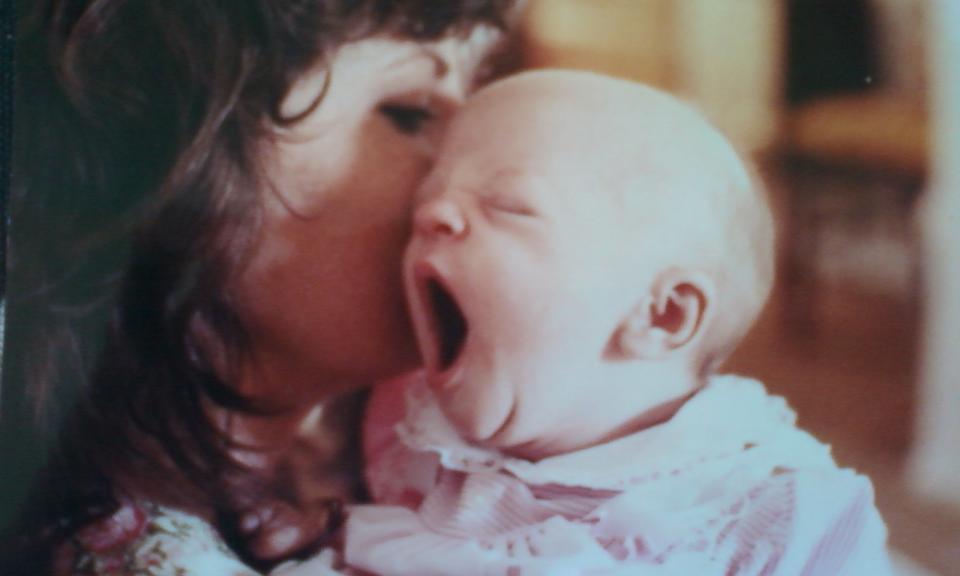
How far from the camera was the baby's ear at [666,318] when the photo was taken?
0.69m

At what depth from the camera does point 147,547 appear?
780 mm

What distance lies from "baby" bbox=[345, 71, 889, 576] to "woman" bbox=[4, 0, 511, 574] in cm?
8

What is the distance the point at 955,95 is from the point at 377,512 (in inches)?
19.4

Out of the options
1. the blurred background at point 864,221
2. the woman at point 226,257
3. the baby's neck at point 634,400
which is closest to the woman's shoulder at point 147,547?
the woman at point 226,257

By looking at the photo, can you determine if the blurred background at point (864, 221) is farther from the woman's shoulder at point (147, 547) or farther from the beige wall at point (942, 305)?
the woman's shoulder at point (147, 547)

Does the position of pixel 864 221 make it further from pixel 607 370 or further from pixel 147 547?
pixel 147 547

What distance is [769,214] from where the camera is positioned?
0.71 m

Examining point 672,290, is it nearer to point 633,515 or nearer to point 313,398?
point 633,515

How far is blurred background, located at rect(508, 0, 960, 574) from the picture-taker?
2.32 ft

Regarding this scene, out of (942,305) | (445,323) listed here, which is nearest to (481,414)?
(445,323)

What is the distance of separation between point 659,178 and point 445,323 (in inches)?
7.1

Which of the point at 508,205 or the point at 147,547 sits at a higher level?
the point at 508,205

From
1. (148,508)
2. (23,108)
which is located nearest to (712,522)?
(148,508)

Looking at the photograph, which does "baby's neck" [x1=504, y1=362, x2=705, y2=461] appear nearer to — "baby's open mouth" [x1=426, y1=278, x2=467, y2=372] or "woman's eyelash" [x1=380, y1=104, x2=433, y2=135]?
"baby's open mouth" [x1=426, y1=278, x2=467, y2=372]
